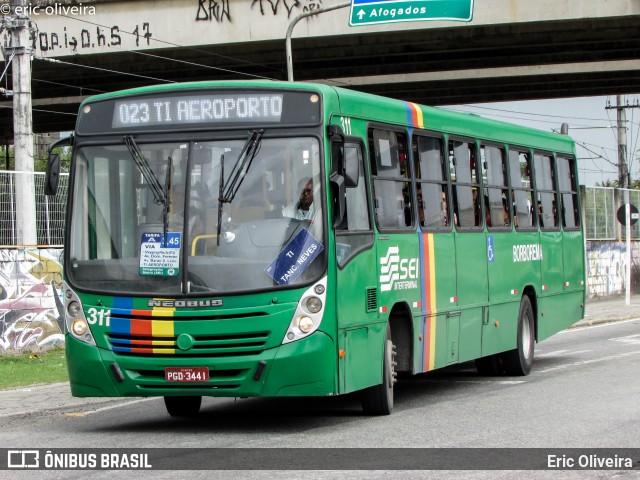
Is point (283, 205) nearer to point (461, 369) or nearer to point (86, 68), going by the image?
point (461, 369)

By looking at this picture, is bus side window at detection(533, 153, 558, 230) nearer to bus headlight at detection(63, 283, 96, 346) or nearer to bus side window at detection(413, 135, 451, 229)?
bus side window at detection(413, 135, 451, 229)

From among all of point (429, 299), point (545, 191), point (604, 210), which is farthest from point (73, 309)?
point (604, 210)

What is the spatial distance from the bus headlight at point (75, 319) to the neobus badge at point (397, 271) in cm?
278

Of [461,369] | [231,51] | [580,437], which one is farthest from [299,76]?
[580,437]

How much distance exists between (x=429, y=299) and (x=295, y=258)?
116 inches

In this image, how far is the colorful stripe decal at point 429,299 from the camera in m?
13.2

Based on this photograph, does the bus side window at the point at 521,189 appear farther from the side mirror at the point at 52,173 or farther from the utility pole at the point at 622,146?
the utility pole at the point at 622,146

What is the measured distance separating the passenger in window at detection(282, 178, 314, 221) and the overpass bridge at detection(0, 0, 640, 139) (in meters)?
21.1

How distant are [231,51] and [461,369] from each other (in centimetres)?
1968

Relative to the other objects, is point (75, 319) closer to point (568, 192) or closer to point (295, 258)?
point (295, 258)

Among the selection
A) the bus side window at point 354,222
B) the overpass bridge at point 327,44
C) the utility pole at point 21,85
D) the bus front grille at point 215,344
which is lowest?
the bus front grille at point 215,344

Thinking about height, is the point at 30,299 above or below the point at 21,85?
below

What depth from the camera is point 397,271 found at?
12.6m

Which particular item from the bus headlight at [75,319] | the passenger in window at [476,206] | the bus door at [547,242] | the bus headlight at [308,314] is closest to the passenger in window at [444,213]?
the passenger in window at [476,206]
